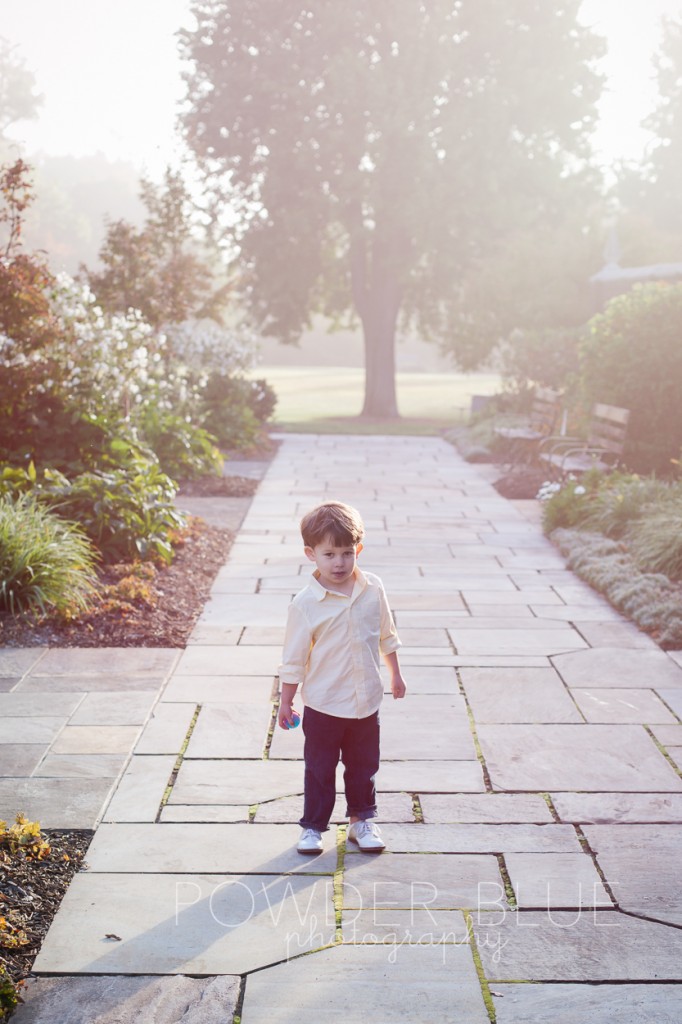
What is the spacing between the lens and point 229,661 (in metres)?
5.14

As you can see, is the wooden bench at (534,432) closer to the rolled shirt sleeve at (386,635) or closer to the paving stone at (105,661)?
the paving stone at (105,661)

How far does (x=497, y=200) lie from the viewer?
70.3 feet

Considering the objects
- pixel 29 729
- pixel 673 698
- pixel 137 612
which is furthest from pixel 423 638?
pixel 29 729

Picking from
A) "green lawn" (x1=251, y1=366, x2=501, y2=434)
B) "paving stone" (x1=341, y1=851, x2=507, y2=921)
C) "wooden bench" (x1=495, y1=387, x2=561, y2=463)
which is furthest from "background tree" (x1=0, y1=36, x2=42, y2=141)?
"paving stone" (x1=341, y1=851, x2=507, y2=921)

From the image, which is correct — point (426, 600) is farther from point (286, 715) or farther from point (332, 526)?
point (332, 526)

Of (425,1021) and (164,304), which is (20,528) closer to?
(425,1021)

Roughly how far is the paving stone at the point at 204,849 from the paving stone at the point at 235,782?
0.21 meters

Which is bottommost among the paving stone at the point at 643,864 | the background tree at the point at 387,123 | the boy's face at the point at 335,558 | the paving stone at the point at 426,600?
the paving stone at the point at 426,600

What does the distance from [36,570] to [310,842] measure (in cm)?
300

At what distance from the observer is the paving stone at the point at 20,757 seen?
148 inches

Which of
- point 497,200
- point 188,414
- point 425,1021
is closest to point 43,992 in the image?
point 425,1021

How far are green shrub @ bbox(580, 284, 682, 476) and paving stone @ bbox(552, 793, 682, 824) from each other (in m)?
7.42

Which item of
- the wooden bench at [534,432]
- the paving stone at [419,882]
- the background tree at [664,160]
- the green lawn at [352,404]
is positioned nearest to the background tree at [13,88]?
the green lawn at [352,404]

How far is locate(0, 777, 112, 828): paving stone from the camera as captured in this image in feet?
11.1
